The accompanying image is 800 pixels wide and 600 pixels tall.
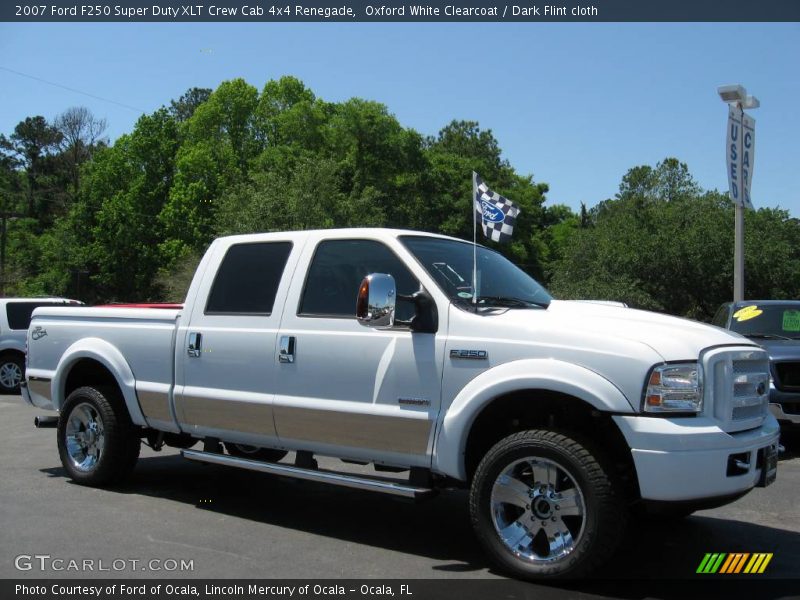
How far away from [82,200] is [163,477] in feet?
170

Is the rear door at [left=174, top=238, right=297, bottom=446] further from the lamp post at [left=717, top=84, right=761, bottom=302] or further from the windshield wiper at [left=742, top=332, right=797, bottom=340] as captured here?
the lamp post at [left=717, top=84, right=761, bottom=302]

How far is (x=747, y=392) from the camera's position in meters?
4.59

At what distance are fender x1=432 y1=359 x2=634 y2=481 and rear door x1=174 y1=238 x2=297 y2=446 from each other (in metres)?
1.44

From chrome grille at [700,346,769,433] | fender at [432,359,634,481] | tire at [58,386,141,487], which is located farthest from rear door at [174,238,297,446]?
chrome grille at [700,346,769,433]

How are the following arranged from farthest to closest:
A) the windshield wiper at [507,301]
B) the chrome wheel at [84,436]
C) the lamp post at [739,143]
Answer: the lamp post at [739,143], the chrome wheel at [84,436], the windshield wiper at [507,301]

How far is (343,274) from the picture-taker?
5.59m

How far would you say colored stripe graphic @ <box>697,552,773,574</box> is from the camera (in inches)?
189

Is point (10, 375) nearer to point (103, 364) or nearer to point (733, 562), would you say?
point (103, 364)

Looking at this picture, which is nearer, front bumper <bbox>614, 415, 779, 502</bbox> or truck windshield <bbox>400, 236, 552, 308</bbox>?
front bumper <bbox>614, 415, 779, 502</bbox>

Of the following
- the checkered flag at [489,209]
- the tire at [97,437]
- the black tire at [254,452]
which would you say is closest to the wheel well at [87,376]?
the tire at [97,437]

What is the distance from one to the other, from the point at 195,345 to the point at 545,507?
119 inches

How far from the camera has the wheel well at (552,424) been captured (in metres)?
4.44

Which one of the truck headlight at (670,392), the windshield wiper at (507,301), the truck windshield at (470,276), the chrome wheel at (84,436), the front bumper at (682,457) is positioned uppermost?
the truck windshield at (470,276)

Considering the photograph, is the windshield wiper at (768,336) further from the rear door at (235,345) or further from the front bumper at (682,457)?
the rear door at (235,345)
